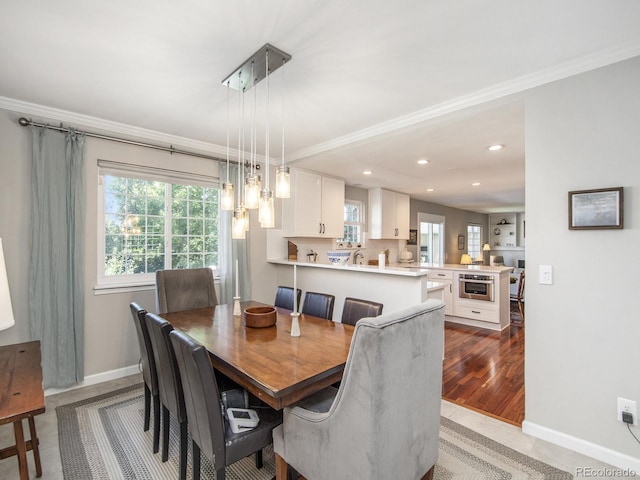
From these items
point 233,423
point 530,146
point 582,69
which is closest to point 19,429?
point 233,423

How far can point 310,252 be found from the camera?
487cm

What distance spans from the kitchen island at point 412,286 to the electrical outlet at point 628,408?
1435 mm

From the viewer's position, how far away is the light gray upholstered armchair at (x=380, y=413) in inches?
47.7

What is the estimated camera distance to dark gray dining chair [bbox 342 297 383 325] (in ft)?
7.52

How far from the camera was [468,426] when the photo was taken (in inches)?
91.9

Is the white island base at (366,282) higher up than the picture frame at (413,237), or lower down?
lower down

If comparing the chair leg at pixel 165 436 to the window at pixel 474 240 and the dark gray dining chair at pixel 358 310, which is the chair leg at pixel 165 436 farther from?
the window at pixel 474 240

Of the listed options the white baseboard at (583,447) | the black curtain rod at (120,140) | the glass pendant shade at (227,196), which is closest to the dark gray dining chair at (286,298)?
the glass pendant shade at (227,196)

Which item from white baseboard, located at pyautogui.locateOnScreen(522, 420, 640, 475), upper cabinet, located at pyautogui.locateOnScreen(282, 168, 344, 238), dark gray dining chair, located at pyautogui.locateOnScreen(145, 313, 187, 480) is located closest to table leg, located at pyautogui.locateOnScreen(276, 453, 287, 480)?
dark gray dining chair, located at pyautogui.locateOnScreen(145, 313, 187, 480)

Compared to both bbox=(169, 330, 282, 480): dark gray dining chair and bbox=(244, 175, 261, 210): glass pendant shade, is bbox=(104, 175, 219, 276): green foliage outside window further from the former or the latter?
bbox=(169, 330, 282, 480): dark gray dining chair

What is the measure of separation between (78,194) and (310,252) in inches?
114

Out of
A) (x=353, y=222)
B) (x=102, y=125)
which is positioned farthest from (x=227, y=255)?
(x=353, y=222)

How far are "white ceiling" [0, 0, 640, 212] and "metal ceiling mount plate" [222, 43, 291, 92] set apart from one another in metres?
0.04

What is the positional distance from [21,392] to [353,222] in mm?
4847
